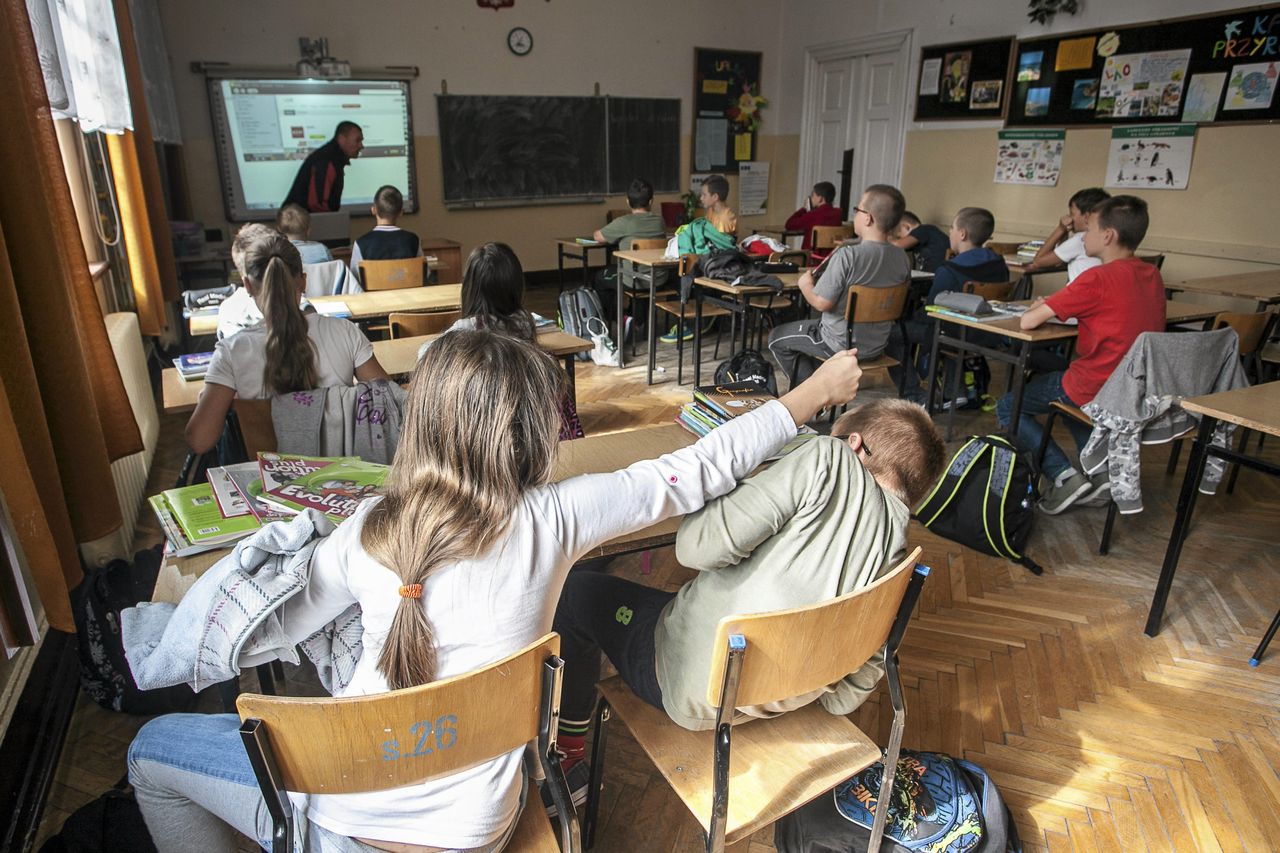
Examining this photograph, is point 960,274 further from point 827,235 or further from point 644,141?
point 644,141

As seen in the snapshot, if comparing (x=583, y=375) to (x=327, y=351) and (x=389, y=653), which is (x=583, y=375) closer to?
(x=327, y=351)

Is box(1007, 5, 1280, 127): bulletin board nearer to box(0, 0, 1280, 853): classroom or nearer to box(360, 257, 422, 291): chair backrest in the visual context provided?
box(0, 0, 1280, 853): classroom

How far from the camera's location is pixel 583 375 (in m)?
5.07

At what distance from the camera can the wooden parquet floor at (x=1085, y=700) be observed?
177 centimetres

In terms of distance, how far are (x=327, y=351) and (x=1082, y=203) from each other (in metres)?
4.40

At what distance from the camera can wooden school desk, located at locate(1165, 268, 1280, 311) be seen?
3977 millimetres

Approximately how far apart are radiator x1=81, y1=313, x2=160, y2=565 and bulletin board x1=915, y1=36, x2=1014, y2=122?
6.46 meters

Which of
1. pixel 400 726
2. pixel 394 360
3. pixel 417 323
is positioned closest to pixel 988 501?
pixel 394 360

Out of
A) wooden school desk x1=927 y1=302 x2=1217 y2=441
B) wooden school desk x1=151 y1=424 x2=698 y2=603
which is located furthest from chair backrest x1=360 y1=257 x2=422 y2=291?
wooden school desk x1=927 y1=302 x2=1217 y2=441

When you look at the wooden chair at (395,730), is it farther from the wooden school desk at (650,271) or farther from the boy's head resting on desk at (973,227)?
the boy's head resting on desk at (973,227)

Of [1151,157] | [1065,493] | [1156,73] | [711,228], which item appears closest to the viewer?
[1065,493]

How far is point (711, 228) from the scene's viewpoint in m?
5.03

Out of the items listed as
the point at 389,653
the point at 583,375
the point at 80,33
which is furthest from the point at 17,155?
the point at 583,375

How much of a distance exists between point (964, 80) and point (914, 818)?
269 inches
